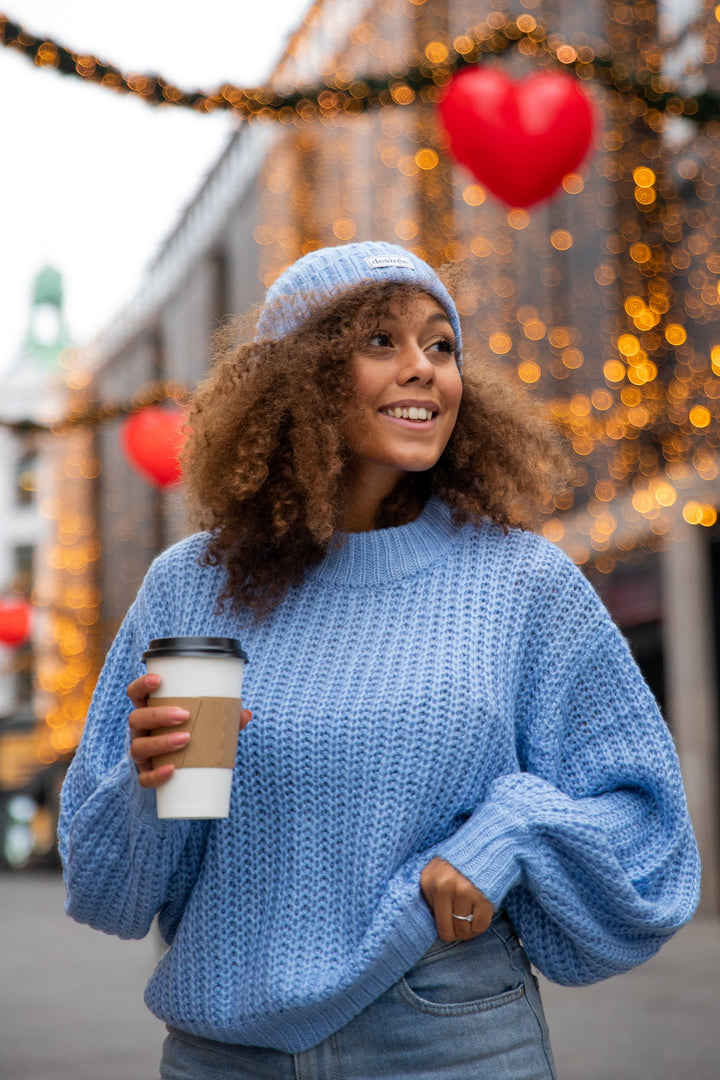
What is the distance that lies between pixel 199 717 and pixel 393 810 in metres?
0.35

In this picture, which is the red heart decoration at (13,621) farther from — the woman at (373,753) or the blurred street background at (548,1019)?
the woman at (373,753)

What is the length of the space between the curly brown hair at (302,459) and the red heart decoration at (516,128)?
395 centimetres

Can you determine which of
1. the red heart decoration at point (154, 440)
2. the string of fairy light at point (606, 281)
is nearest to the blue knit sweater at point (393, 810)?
the string of fairy light at point (606, 281)

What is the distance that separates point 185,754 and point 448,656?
46 cm

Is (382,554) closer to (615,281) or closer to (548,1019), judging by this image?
(548,1019)

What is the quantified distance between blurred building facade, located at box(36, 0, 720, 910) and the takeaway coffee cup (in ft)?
20.9

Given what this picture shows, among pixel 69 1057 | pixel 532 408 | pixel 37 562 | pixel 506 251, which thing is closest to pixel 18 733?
pixel 37 562

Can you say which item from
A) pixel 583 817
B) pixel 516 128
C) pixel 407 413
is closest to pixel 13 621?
pixel 516 128

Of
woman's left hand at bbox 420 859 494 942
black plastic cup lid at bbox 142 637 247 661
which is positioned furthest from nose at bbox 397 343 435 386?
woman's left hand at bbox 420 859 494 942

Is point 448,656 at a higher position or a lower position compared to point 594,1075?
higher

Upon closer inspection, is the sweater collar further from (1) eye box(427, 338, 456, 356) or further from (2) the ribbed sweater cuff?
(2) the ribbed sweater cuff

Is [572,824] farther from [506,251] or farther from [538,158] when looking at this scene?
[506,251]

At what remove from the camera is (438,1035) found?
1809 millimetres

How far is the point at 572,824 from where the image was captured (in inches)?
71.7
